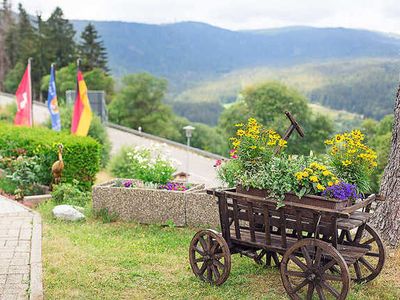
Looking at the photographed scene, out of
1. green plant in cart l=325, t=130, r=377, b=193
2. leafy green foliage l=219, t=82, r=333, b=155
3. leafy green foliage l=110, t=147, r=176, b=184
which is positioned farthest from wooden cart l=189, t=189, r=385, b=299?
leafy green foliage l=219, t=82, r=333, b=155

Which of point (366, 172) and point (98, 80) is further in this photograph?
point (98, 80)

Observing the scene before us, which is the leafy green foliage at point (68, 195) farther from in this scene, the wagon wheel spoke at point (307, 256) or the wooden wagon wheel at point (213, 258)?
the wagon wheel spoke at point (307, 256)

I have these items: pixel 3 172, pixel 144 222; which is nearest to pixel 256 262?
pixel 144 222

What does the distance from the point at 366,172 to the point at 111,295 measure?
9.49 ft

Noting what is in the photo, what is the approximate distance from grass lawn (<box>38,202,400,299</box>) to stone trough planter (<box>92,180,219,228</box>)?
34 centimetres

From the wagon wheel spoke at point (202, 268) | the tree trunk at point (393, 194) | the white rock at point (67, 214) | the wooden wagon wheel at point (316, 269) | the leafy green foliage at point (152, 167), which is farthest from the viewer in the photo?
the leafy green foliage at point (152, 167)

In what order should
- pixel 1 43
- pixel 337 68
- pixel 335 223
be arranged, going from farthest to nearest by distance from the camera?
pixel 337 68
pixel 1 43
pixel 335 223

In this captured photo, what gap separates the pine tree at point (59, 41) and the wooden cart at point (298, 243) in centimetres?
5664

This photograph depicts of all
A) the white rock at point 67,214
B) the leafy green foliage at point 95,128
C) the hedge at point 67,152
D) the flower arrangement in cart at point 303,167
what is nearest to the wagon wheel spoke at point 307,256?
the flower arrangement in cart at point 303,167

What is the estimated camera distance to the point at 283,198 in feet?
18.2

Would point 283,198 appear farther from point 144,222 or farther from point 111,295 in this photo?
point 144,222

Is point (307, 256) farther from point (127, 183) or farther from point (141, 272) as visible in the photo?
point (127, 183)

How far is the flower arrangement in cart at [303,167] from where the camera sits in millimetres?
5434

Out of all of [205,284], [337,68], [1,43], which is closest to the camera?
[205,284]
